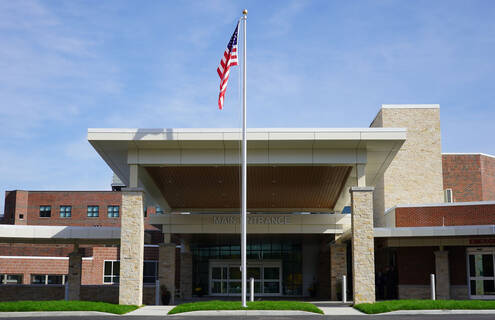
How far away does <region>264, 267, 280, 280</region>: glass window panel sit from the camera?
46094 millimetres

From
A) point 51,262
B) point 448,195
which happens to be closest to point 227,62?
point 448,195

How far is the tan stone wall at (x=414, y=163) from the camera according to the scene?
38.7 meters

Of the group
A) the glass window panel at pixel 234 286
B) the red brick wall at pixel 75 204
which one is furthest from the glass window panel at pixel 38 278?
the glass window panel at pixel 234 286

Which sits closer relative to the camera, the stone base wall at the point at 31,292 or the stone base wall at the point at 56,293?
the stone base wall at the point at 56,293

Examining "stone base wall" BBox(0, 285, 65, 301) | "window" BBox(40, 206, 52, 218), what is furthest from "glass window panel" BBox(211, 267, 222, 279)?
"window" BBox(40, 206, 52, 218)

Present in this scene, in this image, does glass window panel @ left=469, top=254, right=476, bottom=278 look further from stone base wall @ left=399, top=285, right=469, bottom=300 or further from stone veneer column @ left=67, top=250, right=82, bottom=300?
stone veneer column @ left=67, top=250, right=82, bottom=300

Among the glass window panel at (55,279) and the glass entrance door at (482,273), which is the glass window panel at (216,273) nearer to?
the glass window panel at (55,279)

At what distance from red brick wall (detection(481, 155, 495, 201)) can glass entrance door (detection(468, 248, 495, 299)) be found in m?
10.5

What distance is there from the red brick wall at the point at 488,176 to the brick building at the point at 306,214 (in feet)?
0.24

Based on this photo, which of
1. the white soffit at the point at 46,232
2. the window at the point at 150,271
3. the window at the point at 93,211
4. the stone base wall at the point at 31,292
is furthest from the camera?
the window at the point at 93,211

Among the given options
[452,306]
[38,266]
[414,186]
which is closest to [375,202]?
[414,186]

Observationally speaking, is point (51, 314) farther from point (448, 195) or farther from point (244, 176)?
point (448, 195)

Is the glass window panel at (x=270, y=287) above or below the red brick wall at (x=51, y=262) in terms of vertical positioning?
below

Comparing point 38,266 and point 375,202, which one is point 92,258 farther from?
point 375,202
